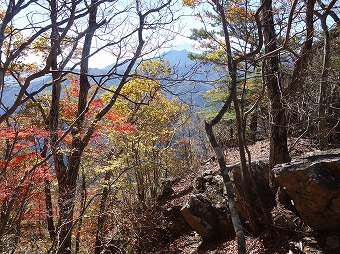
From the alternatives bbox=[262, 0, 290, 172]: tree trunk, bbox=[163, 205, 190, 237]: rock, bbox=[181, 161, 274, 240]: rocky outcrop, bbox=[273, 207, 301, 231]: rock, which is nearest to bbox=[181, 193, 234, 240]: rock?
bbox=[181, 161, 274, 240]: rocky outcrop

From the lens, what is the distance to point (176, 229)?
9211 mm

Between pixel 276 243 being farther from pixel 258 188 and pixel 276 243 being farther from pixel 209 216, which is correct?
pixel 209 216

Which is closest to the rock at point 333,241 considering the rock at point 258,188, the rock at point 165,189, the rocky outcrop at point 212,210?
the rock at point 258,188

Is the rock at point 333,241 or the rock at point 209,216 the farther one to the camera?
the rock at point 209,216

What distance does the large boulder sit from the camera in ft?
15.7

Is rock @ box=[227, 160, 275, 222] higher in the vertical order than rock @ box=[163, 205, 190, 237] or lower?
higher

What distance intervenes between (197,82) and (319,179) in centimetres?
257

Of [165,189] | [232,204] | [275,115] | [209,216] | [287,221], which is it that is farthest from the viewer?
[165,189]

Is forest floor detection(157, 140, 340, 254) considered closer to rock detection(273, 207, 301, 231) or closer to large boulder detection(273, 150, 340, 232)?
rock detection(273, 207, 301, 231)

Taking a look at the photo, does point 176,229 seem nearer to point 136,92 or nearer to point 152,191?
point 152,191

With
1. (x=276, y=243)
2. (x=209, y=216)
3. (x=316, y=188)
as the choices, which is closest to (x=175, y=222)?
(x=209, y=216)

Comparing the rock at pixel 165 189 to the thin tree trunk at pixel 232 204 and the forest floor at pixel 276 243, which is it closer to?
the forest floor at pixel 276 243

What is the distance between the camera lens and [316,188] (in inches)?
189

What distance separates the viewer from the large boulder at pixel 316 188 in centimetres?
480
